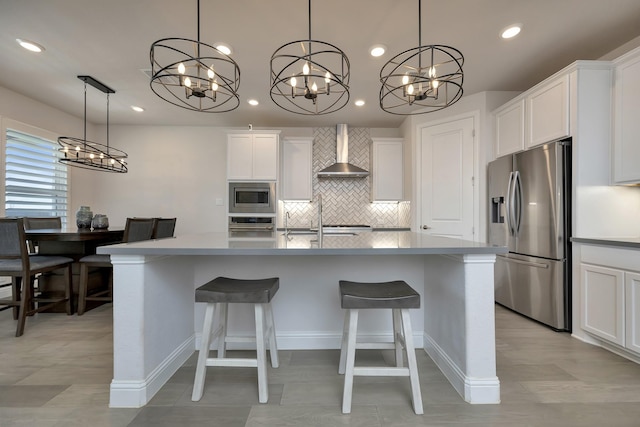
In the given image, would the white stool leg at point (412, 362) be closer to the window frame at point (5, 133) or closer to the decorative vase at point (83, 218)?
the decorative vase at point (83, 218)

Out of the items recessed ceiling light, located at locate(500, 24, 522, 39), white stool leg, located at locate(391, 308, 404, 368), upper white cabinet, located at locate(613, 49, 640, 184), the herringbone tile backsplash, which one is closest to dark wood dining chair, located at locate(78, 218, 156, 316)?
the herringbone tile backsplash

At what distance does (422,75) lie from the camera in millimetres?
2867

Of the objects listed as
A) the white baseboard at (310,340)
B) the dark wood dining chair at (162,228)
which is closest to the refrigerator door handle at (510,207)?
the white baseboard at (310,340)

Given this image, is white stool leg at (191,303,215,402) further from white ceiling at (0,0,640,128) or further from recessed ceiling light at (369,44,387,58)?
recessed ceiling light at (369,44,387,58)

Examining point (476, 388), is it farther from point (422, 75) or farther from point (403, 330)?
point (422, 75)

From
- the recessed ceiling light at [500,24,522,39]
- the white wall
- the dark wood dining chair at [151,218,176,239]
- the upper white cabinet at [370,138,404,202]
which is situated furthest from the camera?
the upper white cabinet at [370,138,404,202]

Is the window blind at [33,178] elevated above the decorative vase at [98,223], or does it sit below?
above

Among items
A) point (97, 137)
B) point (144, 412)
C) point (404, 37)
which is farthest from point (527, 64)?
point (97, 137)

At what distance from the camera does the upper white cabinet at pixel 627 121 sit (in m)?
2.16

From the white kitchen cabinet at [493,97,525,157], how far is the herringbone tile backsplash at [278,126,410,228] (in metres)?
1.87

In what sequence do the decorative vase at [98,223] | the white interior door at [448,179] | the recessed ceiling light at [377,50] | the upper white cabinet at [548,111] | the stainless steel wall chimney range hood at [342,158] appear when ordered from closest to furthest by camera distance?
the upper white cabinet at [548,111]
the recessed ceiling light at [377,50]
the decorative vase at [98,223]
the white interior door at [448,179]
the stainless steel wall chimney range hood at [342,158]

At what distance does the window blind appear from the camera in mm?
3598

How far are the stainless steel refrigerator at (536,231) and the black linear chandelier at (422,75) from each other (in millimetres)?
966

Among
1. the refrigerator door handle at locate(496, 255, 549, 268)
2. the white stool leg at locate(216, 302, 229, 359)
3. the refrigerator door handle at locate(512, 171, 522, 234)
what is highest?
the refrigerator door handle at locate(512, 171, 522, 234)
